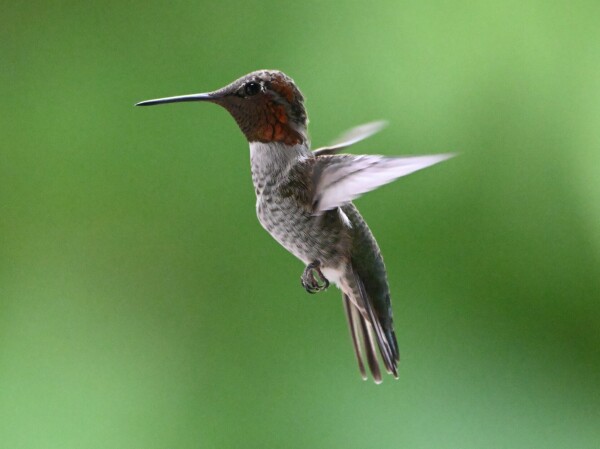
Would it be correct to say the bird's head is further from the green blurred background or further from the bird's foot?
the green blurred background

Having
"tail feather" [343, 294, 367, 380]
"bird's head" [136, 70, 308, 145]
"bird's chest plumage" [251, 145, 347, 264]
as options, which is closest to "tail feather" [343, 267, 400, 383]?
"tail feather" [343, 294, 367, 380]

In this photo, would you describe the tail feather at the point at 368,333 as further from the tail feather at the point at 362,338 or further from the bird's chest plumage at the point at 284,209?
the bird's chest plumage at the point at 284,209

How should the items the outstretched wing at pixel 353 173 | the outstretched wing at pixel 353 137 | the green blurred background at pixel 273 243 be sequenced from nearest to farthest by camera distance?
the outstretched wing at pixel 353 173 → the outstretched wing at pixel 353 137 → the green blurred background at pixel 273 243

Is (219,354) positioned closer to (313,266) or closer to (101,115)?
(101,115)

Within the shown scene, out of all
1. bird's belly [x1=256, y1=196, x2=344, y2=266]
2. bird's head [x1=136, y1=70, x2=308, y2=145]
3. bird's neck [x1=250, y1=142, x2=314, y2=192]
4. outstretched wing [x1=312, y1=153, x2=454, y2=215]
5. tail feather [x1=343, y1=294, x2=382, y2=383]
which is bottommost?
tail feather [x1=343, y1=294, x2=382, y2=383]

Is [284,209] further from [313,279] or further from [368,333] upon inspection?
[368,333]

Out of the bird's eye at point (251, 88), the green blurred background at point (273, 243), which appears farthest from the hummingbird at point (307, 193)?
the green blurred background at point (273, 243)

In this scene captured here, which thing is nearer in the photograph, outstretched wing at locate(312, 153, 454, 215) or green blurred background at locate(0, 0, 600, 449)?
outstretched wing at locate(312, 153, 454, 215)
